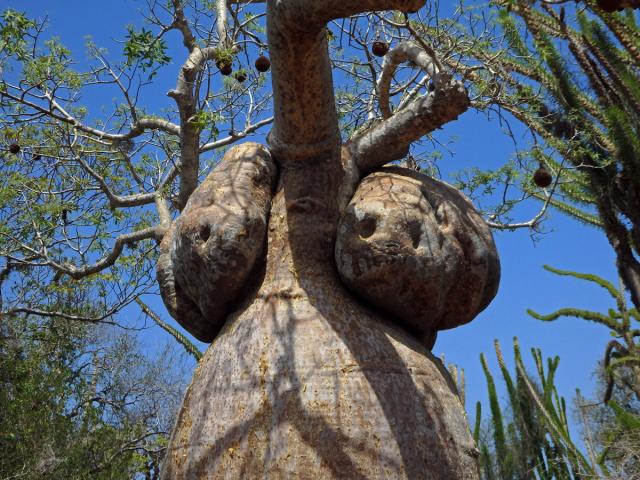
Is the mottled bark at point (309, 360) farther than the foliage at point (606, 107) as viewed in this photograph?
No

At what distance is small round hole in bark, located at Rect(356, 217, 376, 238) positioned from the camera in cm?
355

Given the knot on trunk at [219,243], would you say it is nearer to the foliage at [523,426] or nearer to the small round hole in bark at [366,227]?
the small round hole in bark at [366,227]

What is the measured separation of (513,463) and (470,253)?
1019cm

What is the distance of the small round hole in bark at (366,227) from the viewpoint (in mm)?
3549

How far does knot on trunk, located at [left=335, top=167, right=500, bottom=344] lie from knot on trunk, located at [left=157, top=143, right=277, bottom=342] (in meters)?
0.46

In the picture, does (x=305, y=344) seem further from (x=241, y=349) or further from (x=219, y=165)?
(x=219, y=165)

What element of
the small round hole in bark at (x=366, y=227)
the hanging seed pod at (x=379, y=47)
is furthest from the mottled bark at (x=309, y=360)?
the hanging seed pod at (x=379, y=47)

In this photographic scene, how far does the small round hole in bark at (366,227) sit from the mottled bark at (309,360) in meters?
0.30

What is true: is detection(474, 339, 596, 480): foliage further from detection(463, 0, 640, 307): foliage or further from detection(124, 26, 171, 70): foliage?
detection(124, 26, 171, 70): foliage

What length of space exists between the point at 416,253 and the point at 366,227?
266mm

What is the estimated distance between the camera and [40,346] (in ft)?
36.5

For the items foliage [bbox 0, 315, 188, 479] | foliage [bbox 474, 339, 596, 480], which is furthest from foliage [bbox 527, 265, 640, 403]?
foliage [bbox 0, 315, 188, 479]

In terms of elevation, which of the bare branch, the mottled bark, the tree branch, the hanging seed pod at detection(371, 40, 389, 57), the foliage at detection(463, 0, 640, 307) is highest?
the foliage at detection(463, 0, 640, 307)

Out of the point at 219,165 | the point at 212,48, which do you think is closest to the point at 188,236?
the point at 219,165
